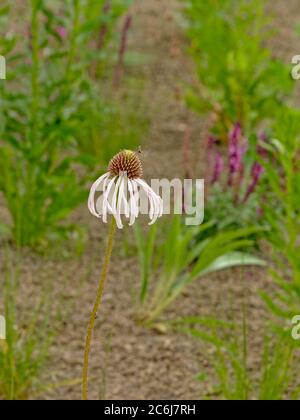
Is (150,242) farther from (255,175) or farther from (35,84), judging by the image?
(35,84)

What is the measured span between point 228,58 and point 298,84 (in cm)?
110

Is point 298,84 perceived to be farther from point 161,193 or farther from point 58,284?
point 58,284

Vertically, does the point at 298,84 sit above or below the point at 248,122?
above

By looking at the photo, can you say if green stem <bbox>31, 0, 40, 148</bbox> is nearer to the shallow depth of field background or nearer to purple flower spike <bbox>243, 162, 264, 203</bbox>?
the shallow depth of field background

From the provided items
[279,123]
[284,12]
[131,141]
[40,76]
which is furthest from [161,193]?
[284,12]

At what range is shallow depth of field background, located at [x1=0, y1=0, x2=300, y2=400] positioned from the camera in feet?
9.64

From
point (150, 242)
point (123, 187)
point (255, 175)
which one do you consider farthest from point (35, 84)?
point (123, 187)

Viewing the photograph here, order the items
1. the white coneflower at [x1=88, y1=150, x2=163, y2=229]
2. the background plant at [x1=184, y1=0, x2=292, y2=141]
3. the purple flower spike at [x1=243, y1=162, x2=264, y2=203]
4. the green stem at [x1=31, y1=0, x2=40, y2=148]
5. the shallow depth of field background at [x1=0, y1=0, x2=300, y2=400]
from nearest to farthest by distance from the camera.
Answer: the white coneflower at [x1=88, y1=150, x2=163, y2=229]
the shallow depth of field background at [x1=0, y1=0, x2=300, y2=400]
the green stem at [x1=31, y1=0, x2=40, y2=148]
the purple flower spike at [x1=243, y1=162, x2=264, y2=203]
the background plant at [x1=184, y1=0, x2=292, y2=141]

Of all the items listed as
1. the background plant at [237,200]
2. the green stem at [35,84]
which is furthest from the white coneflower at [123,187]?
the background plant at [237,200]

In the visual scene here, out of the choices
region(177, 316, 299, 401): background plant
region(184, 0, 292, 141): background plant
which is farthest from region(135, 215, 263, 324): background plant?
region(184, 0, 292, 141): background plant

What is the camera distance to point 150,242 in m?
3.25

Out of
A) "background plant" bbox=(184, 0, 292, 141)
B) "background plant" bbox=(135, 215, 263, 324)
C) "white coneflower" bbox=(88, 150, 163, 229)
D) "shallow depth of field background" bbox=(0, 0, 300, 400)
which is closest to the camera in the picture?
"white coneflower" bbox=(88, 150, 163, 229)
